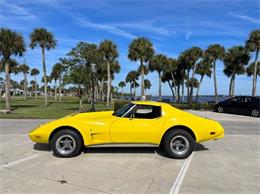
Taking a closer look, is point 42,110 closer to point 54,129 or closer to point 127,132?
point 54,129

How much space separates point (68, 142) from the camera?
6055 mm

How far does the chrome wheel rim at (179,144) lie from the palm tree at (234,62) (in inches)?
1154

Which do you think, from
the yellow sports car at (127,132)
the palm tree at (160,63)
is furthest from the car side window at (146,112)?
the palm tree at (160,63)

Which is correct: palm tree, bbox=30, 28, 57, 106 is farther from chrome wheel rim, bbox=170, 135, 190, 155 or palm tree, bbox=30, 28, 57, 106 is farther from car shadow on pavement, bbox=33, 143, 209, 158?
chrome wheel rim, bbox=170, 135, 190, 155

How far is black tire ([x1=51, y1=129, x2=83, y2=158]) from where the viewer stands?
19.7ft

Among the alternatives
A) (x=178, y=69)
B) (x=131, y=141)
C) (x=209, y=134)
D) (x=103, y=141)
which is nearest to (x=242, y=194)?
(x=209, y=134)

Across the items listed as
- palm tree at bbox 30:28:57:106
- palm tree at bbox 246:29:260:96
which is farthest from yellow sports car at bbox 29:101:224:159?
palm tree at bbox 30:28:57:106

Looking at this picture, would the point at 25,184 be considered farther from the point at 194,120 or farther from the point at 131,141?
the point at 194,120

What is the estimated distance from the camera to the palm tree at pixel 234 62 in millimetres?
32625

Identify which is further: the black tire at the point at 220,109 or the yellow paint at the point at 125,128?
the black tire at the point at 220,109

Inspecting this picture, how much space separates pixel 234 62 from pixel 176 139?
30.7 m

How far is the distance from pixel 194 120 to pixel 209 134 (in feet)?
1.63

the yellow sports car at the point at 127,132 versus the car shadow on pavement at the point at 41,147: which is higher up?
the yellow sports car at the point at 127,132

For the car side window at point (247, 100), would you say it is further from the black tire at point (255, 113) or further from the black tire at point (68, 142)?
the black tire at point (68, 142)
